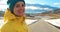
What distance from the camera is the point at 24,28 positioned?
1.06 meters

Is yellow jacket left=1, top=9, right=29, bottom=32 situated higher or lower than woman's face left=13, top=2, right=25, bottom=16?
lower

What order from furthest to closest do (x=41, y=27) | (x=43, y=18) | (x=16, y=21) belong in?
(x=43, y=18)
(x=41, y=27)
(x=16, y=21)

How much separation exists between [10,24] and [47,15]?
44.1 inches

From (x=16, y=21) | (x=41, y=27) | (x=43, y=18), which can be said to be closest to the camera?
(x=16, y=21)

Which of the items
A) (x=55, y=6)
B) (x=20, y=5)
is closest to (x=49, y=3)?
(x=55, y=6)

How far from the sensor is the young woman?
1.03 metres

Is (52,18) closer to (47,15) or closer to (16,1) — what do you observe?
(47,15)

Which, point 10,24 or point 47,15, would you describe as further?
point 47,15

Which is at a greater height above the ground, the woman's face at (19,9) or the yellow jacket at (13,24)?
the woman's face at (19,9)

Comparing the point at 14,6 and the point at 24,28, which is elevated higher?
the point at 14,6

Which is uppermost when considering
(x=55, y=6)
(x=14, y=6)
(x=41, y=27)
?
(x=14, y=6)

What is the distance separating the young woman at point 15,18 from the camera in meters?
1.03

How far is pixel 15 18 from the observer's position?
1.03 m

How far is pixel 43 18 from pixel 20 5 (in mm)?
1029
